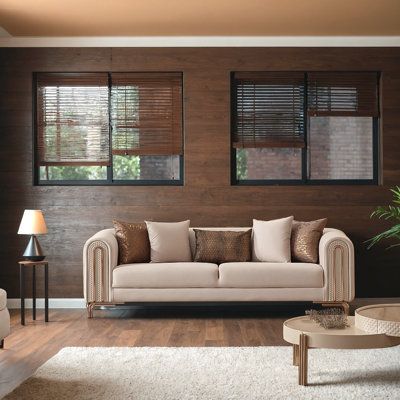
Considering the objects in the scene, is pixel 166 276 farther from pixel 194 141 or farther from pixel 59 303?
pixel 194 141

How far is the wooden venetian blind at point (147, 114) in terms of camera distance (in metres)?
7.51

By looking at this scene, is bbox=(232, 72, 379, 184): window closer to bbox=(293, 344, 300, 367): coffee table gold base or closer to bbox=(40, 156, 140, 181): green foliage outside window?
bbox=(40, 156, 140, 181): green foliage outside window

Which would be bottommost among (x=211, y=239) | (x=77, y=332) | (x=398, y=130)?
(x=77, y=332)

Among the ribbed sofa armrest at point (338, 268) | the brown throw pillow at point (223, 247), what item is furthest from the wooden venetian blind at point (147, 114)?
the ribbed sofa armrest at point (338, 268)

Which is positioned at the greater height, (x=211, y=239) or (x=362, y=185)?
(x=362, y=185)

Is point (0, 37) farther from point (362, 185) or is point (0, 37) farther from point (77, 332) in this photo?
point (362, 185)

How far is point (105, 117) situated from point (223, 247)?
193 cm

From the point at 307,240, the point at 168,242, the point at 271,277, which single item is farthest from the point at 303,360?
the point at 168,242

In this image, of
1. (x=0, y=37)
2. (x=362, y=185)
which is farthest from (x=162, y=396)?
(x=0, y=37)

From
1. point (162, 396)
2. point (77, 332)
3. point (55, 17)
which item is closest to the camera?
point (162, 396)

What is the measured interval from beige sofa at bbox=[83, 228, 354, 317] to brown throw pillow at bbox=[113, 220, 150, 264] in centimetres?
28

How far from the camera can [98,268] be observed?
6598 mm

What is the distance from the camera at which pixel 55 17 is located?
672 centimetres

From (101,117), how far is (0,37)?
1.36 metres
